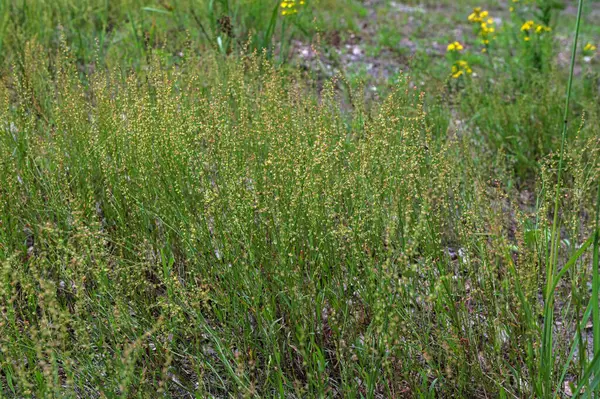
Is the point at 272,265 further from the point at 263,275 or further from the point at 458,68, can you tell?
the point at 458,68

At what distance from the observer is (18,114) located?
10.3 ft

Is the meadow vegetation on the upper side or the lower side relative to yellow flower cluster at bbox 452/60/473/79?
upper

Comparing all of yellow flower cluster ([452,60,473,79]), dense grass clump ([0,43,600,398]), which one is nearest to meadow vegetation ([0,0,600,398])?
dense grass clump ([0,43,600,398])

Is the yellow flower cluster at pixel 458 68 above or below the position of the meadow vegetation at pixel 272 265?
below

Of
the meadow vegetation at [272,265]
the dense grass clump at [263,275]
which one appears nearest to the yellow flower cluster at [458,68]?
the meadow vegetation at [272,265]

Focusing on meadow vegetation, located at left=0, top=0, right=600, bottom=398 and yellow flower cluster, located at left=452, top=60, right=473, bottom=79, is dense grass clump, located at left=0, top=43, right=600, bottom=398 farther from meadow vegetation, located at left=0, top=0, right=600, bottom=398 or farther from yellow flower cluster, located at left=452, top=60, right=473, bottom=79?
yellow flower cluster, located at left=452, top=60, right=473, bottom=79

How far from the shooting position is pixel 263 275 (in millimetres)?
2305

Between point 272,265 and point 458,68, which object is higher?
point 272,265

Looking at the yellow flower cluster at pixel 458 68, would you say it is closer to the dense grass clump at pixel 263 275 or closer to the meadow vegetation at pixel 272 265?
the meadow vegetation at pixel 272 265

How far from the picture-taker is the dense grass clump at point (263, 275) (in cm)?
196

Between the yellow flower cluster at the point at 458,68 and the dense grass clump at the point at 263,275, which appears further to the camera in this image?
the yellow flower cluster at the point at 458,68

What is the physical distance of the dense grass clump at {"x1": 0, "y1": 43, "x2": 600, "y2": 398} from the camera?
6.43 ft

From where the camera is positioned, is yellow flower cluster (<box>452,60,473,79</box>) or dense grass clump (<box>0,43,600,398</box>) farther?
yellow flower cluster (<box>452,60,473,79</box>)

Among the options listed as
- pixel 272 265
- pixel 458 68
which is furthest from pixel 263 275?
pixel 458 68
